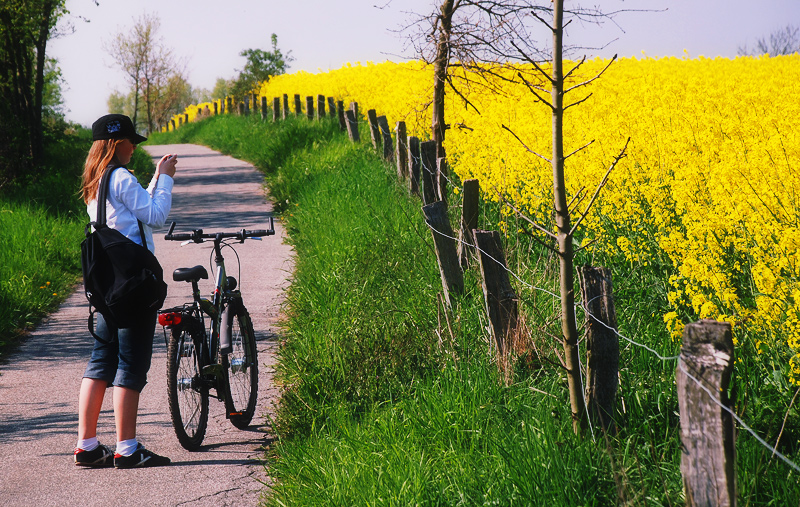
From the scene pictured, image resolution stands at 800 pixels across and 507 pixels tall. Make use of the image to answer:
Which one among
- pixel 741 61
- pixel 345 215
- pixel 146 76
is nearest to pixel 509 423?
pixel 345 215

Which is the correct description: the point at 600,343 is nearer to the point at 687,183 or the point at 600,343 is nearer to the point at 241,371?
the point at 241,371

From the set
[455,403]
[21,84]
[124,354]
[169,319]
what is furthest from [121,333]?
[21,84]

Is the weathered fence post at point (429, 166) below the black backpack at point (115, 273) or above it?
above

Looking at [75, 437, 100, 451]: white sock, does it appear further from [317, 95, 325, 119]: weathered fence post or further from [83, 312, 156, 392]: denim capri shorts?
[317, 95, 325, 119]: weathered fence post

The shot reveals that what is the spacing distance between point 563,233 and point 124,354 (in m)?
2.40

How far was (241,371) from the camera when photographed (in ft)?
16.0

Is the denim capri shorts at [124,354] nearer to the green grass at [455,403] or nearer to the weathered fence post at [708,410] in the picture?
the green grass at [455,403]

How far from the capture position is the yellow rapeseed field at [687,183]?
3936 millimetres

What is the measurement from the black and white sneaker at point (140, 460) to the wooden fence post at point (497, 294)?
1.88 metres

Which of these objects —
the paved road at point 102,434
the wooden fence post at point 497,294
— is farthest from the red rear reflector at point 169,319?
the wooden fence post at point 497,294

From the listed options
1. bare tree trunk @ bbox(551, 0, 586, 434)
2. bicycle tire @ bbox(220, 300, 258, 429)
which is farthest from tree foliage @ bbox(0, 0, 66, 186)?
bare tree trunk @ bbox(551, 0, 586, 434)

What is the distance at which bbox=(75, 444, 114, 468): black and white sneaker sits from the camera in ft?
14.3

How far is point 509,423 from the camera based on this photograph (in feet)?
12.1

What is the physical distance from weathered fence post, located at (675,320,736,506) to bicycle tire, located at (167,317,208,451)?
113 inches
